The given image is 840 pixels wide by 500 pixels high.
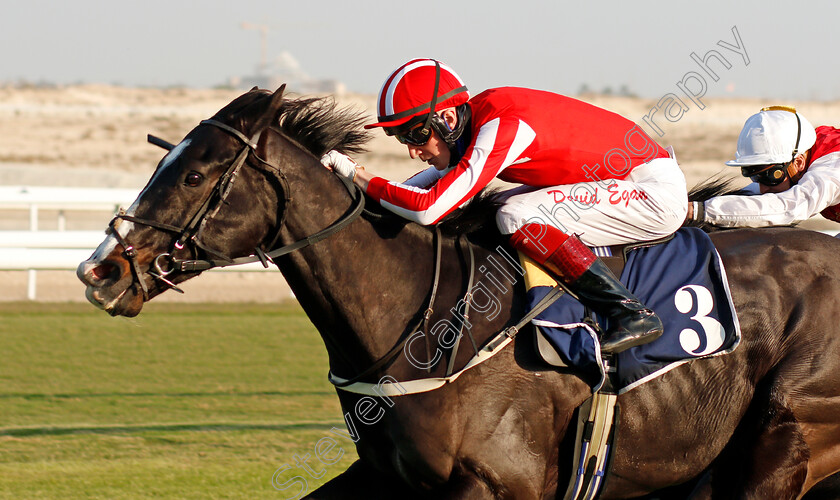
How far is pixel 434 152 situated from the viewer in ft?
11.5

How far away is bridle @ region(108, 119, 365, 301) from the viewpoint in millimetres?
3045

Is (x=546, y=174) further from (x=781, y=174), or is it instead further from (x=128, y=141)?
(x=128, y=141)

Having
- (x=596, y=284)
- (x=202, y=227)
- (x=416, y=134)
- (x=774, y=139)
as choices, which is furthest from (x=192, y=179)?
(x=774, y=139)

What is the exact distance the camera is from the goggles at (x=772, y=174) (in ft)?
12.8

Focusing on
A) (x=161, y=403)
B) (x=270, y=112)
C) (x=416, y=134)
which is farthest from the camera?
(x=161, y=403)

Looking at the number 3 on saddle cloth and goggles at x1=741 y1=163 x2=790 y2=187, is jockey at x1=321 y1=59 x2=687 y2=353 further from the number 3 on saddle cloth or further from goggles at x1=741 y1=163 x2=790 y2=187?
goggles at x1=741 y1=163 x2=790 y2=187

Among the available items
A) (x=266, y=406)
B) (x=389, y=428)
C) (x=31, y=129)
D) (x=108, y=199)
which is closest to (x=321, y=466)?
(x=266, y=406)

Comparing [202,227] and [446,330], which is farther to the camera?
[446,330]

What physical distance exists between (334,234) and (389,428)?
680mm

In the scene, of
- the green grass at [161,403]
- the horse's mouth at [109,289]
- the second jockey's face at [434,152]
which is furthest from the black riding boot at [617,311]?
the green grass at [161,403]

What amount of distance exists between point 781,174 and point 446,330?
158 cm

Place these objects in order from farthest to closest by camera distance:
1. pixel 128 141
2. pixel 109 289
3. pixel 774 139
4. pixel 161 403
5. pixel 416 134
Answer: pixel 128 141 < pixel 161 403 < pixel 774 139 < pixel 416 134 < pixel 109 289

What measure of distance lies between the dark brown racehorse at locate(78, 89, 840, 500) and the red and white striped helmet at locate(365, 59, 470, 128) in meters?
0.23

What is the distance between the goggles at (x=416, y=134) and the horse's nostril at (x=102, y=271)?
105 centimetres
